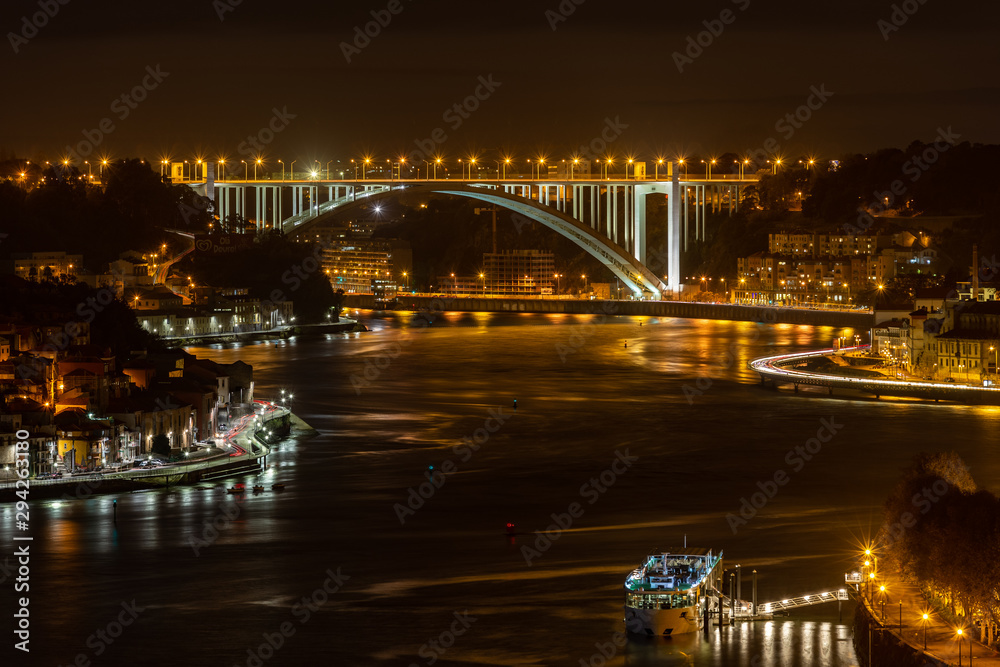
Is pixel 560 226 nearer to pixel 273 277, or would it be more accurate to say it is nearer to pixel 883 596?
pixel 273 277

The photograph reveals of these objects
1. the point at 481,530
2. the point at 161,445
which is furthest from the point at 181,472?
the point at 481,530

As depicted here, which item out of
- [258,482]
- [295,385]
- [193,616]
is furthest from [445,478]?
[295,385]

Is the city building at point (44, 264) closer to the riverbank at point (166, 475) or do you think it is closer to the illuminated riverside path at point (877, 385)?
the illuminated riverside path at point (877, 385)

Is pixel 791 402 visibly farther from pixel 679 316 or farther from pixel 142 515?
pixel 679 316

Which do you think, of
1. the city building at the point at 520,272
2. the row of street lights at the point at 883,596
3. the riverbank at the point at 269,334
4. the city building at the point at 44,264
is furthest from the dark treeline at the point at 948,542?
the city building at the point at 520,272

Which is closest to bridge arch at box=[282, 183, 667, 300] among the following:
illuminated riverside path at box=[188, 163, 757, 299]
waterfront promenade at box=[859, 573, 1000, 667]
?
illuminated riverside path at box=[188, 163, 757, 299]
